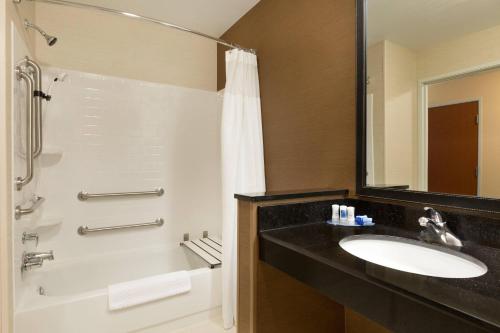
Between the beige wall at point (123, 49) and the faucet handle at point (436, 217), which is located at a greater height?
the beige wall at point (123, 49)

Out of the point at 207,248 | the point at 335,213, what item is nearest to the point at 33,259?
the point at 207,248

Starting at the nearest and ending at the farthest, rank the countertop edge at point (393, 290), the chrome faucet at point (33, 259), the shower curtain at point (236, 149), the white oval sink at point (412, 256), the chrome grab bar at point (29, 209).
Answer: the countertop edge at point (393, 290) → the white oval sink at point (412, 256) → the chrome grab bar at point (29, 209) → the chrome faucet at point (33, 259) → the shower curtain at point (236, 149)

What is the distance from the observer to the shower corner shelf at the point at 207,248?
201 cm

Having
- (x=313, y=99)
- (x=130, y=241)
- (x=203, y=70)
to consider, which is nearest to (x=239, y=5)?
(x=203, y=70)

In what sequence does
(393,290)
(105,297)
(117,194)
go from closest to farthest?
(393,290), (105,297), (117,194)

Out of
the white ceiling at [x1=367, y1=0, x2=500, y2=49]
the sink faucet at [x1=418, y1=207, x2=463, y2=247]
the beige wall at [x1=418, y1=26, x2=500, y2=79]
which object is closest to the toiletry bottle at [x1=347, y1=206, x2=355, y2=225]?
the sink faucet at [x1=418, y1=207, x2=463, y2=247]

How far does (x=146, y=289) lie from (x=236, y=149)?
1.08 metres

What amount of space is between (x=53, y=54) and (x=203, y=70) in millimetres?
1324

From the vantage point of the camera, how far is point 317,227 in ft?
3.87

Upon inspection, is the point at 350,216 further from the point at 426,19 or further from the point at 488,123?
the point at 426,19

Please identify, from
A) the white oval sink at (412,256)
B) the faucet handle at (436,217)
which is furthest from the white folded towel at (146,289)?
the faucet handle at (436,217)

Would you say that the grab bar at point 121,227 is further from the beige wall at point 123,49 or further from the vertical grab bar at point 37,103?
the beige wall at point 123,49

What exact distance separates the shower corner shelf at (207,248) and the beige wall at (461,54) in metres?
1.75

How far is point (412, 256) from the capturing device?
101 centimetres
